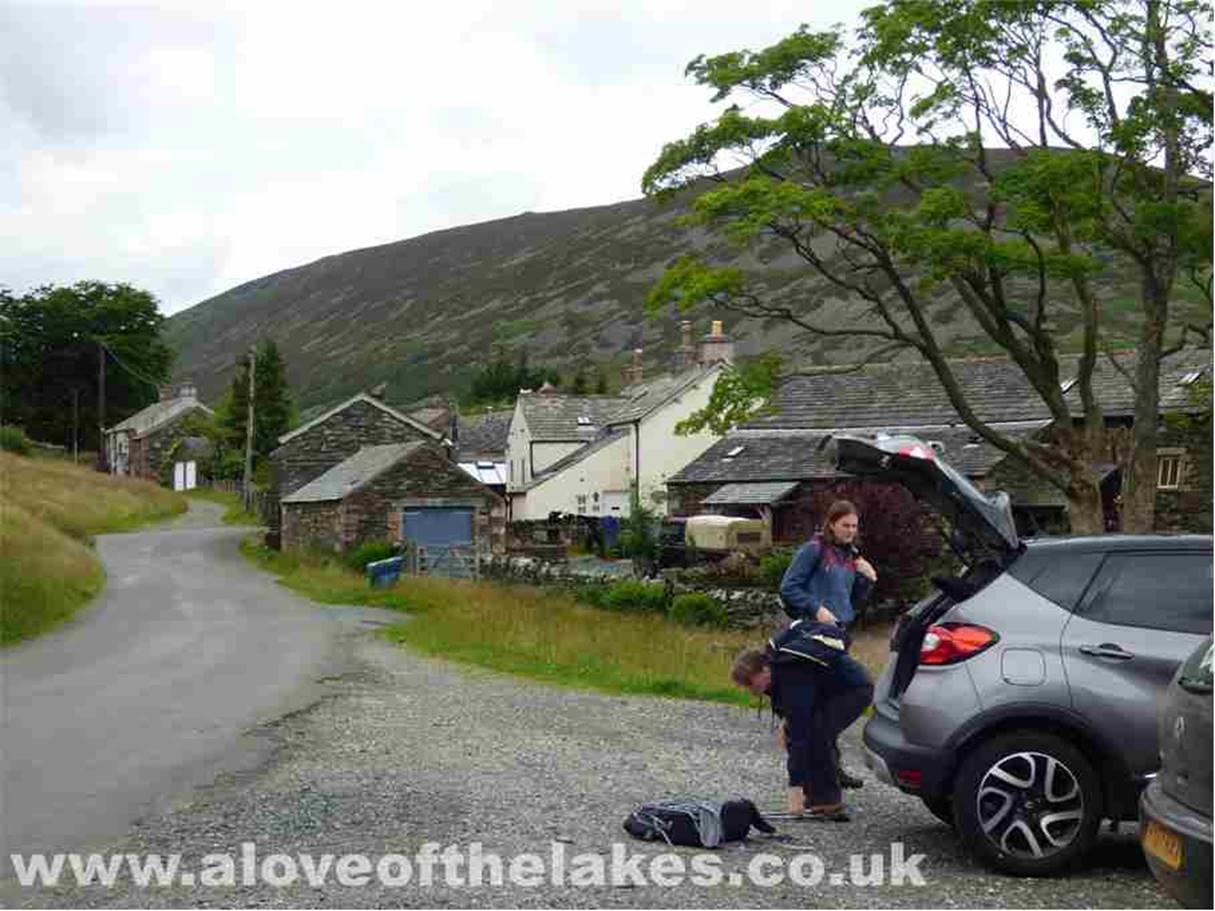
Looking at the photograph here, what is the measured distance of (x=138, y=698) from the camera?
51.1 feet

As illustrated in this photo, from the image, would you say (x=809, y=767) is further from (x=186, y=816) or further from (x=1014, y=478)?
(x=1014, y=478)

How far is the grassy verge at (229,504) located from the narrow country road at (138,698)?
32.0 meters

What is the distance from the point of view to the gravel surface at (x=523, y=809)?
6.95m

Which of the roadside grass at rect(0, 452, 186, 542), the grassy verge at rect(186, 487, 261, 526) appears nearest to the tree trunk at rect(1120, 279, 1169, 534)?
the roadside grass at rect(0, 452, 186, 542)

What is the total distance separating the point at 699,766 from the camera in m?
11.0

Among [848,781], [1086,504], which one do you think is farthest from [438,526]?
[848,781]

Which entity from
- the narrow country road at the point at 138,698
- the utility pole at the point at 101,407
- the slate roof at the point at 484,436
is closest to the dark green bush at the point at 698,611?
the narrow country road at the point at 138,698

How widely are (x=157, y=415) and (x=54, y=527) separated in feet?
172

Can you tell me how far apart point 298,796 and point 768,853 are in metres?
3.10

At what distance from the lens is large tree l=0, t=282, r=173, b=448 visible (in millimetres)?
93312

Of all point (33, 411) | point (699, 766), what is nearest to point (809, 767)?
point (699, 766)

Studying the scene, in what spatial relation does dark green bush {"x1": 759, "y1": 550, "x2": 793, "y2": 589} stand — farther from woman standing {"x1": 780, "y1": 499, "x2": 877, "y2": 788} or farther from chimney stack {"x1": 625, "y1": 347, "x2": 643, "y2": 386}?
chimney stack {"x1": 625, "y1": 347, "x2": 643, "y2": 386}

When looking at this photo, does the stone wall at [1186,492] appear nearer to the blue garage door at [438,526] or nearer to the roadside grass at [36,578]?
the blue garage door at [438,526]

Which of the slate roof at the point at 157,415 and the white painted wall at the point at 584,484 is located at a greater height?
the slate roof at the point at 157,415
